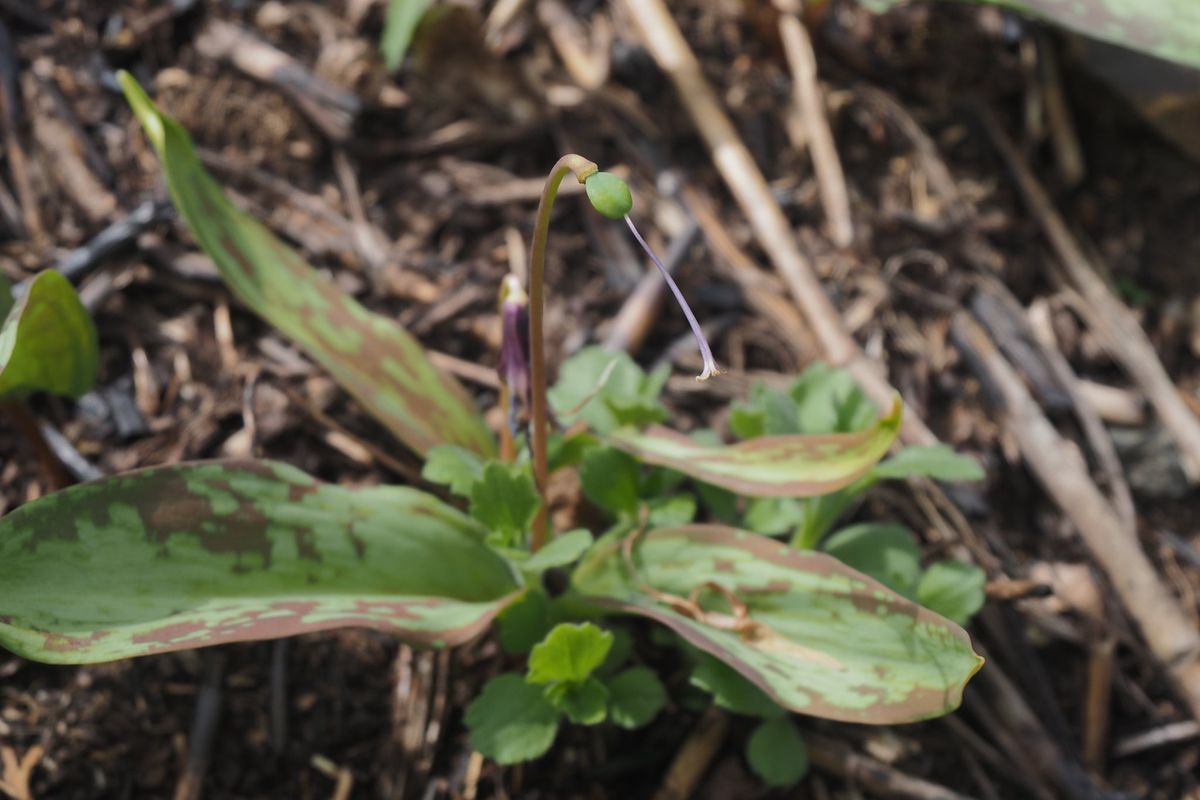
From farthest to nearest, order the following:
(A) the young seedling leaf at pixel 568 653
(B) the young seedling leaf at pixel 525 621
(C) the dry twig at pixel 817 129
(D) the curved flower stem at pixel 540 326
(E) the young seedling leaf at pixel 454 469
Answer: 1. (C) the dry twig at pixel 817 129
2. (B) the young seedling leaf at pixel 525 621
3. (E) the young seedling leaf at pixel 454 469
4. (A) the young seedling leaf at pixel 568 653
5. (D) the curved flower stem at pixel 540 326

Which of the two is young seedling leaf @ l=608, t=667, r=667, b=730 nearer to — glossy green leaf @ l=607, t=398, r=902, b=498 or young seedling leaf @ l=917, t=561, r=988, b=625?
glossy green leaf @ l=607, t=398, r=902, b=498

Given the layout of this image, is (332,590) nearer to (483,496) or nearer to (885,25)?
(483,496)

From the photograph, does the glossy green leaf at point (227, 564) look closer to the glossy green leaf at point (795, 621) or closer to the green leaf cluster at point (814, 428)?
the glossy green leaf at point (795, 621)

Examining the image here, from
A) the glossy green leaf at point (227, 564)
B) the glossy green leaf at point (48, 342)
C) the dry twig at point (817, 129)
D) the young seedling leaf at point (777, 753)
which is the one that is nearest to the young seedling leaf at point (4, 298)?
the glossy green leaf at point (48, 342)

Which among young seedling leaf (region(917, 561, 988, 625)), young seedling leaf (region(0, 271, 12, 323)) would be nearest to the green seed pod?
young seedling leaf (region(917, 561, 988, 625))

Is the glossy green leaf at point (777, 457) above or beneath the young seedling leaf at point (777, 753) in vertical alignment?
above
